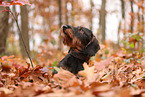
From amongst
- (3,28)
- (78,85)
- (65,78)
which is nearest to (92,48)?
(65,78)

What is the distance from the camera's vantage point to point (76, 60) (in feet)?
9.35

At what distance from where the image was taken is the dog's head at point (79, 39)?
297 centimetres

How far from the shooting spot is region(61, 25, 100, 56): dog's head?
297 centimetres

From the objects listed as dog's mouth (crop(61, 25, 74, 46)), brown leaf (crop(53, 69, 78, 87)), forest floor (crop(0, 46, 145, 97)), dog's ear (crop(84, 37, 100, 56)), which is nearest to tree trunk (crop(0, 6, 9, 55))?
forest floor (crop(0, 46, 145, 97))

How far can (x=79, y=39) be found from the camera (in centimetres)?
300

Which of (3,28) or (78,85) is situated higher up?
(3,28)

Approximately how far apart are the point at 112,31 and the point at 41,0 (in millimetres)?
21806

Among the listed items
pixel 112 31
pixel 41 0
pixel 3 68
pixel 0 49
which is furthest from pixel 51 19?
pixel 3 68

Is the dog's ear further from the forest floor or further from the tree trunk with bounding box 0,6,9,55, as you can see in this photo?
the tree trunk with bounding box 0,6,9,55

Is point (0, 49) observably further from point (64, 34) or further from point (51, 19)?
point (51, 19)

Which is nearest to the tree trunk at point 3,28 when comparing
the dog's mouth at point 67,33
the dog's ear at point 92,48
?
the dog's mouth at point 67,33

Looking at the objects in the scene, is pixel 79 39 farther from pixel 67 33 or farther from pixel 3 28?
pixel 3 28

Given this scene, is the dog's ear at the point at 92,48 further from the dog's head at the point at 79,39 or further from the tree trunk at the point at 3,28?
the tree trunk at the point at 3,28

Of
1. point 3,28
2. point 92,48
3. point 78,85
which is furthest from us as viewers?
point 3,28
